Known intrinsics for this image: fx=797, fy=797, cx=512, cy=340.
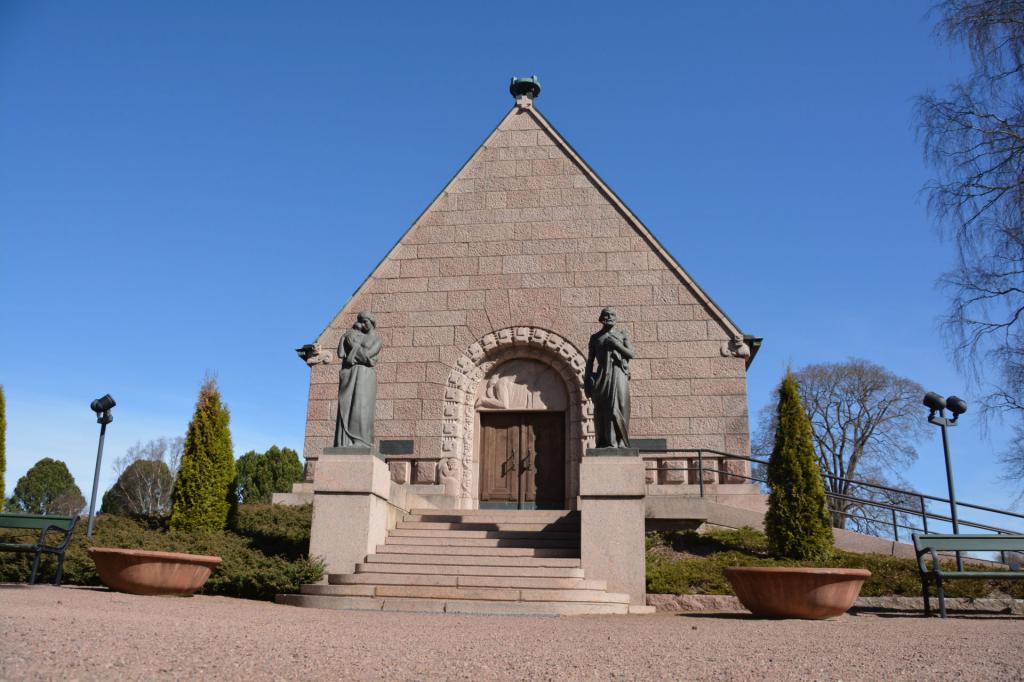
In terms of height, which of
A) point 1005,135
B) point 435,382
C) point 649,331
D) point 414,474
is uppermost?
point 1005,135

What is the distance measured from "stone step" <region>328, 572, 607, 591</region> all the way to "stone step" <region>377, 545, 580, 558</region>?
77cm

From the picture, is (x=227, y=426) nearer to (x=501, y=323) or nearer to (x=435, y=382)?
(x=435, y=382)

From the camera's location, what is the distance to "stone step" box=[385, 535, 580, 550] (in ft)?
38.4

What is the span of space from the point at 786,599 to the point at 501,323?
29.7 feet

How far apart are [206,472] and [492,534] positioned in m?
5.84

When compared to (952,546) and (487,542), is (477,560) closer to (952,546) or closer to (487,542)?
(487,542)

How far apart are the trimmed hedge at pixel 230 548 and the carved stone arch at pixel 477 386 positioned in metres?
3.02

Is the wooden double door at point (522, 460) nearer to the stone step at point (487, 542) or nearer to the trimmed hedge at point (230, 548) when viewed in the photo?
the trimmed hedge at point (230, 548)

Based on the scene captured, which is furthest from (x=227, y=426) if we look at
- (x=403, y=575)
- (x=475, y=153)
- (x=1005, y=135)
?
(x=1005, y=135)

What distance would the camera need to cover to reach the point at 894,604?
1080 centimetres

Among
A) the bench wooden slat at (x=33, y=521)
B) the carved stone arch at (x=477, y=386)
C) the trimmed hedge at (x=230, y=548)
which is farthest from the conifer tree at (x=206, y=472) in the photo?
the carved stone arch at (x=477, y=386)

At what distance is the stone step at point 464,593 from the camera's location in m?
9.92

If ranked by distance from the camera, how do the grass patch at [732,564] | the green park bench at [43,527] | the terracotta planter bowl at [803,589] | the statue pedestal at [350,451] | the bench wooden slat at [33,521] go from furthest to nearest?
the statue pedestal at [350,451] < the bench wooden slat at [33,521] < the grass patch at [732,564] < the green park bench at [43,527] < the terracotta planter bowl at [803,589]

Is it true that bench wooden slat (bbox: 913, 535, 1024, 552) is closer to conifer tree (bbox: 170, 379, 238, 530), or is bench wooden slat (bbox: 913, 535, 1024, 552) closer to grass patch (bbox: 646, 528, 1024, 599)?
grass patch (bbox: 646, 528, 1024, 599)
